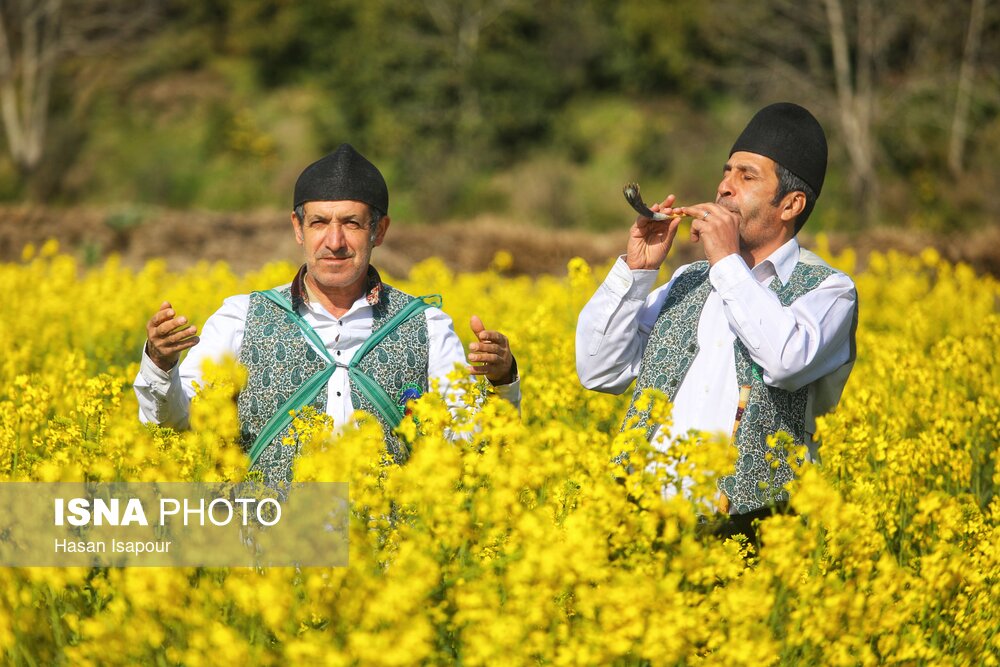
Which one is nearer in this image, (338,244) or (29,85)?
(338,244)

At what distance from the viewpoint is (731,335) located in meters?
3.32

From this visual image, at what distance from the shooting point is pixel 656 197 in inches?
938

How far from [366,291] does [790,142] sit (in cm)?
134

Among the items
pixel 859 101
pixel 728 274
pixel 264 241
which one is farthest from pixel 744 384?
pixel 859 101

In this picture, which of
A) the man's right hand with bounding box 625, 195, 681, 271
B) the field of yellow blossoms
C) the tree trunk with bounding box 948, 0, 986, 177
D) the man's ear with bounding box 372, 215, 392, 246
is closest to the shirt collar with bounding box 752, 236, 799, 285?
the man's right hand with bounding box 625, 195, 681, 271

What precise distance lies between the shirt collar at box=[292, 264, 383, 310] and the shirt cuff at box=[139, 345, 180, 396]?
45 cm

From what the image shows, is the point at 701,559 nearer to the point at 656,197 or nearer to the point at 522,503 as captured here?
the point at 522,503

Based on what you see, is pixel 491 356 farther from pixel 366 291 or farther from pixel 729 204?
pixel 729 204

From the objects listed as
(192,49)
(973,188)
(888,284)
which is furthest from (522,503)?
(192,49)

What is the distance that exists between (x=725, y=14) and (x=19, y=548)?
78.7ft

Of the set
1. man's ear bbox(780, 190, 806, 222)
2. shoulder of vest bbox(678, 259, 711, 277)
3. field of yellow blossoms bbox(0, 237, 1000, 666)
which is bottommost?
field of yellow blossoms bbox(0, 237, 1000, 666)

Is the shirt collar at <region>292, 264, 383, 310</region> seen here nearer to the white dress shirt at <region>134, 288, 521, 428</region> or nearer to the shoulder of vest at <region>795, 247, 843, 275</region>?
the white dress shirt at <region>134, 288, 521, 428</region>

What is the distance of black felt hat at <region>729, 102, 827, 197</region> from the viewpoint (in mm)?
3367
